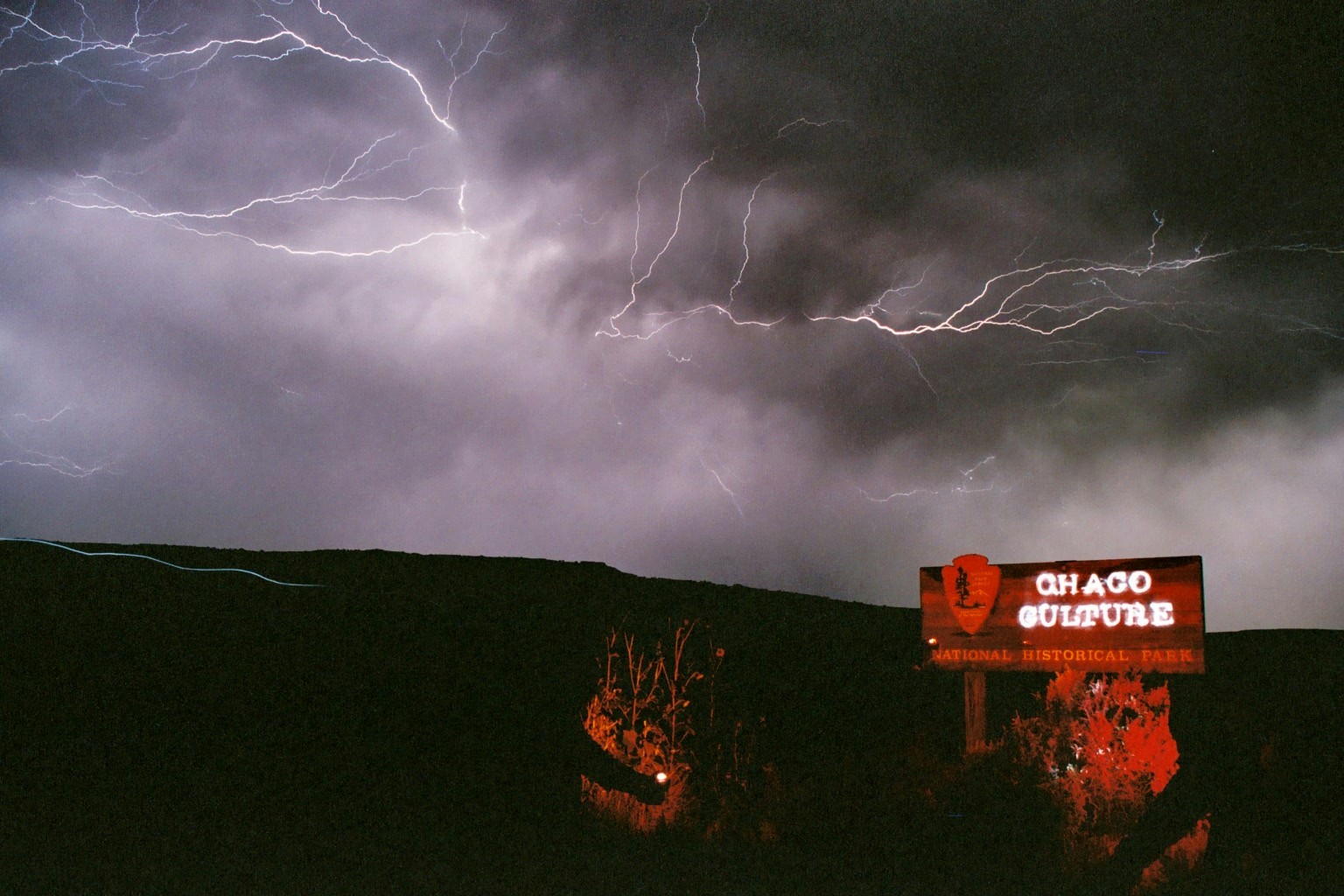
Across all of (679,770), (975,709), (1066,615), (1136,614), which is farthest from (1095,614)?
(679,770)

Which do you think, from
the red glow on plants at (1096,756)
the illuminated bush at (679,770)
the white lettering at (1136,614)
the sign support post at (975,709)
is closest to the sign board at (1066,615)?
the white lettering at (1136,614)

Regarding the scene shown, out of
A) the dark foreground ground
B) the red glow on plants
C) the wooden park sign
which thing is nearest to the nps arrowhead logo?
the wooden park sign

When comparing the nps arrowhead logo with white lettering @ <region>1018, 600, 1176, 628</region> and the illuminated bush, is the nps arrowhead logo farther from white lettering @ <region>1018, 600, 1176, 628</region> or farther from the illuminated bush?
the illuminated bush

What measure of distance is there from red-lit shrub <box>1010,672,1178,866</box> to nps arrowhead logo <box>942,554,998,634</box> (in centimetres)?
127

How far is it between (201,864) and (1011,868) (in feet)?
23.6

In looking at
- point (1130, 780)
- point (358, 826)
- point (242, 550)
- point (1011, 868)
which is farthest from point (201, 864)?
point (242, 550)

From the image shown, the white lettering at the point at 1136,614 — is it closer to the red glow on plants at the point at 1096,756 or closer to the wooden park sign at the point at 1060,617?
the wooden park sign at the point at 1060,617

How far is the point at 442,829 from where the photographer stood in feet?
32.9

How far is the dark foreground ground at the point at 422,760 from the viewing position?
27.2 ft

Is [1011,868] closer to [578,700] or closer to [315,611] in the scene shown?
[578,700]

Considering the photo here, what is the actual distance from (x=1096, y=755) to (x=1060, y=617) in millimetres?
1949

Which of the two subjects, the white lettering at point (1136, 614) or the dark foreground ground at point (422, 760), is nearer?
the dark foreground ground at point (422, 760)

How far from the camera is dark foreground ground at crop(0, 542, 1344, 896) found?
830cm

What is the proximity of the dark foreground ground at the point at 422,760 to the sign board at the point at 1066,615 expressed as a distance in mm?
936
